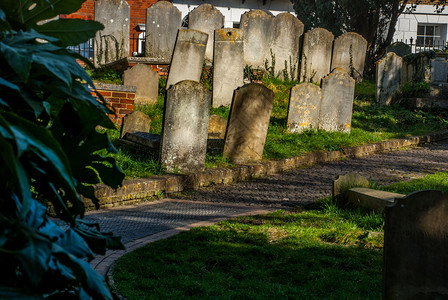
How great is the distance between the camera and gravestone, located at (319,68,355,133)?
461 inches

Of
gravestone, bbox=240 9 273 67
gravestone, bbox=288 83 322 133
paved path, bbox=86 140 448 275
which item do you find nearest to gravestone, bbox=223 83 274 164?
paved path, bbox=86 140 448 275

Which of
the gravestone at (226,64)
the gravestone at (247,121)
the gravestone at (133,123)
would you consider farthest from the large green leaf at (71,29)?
the gravestone at (226,64)

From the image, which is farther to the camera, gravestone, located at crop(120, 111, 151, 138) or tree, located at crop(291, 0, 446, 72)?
tree, located at crop(291, 0, 446, 72)

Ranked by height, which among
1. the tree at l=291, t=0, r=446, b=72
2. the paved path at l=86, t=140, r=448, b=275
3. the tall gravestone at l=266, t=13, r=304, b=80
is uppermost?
the tree at l=291, t=0, r=446, b=72

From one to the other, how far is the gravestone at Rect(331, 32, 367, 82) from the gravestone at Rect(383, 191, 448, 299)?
574 inches

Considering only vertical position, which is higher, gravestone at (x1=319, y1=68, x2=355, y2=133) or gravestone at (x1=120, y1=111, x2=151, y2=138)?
gravestone at (x1=319, y1=68, x2=355, y2=133)

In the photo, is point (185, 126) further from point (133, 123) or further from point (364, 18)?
point (364, 18)

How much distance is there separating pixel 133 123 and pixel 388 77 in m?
9.48

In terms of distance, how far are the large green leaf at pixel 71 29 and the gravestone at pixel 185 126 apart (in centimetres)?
621

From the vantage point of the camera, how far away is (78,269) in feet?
3.61

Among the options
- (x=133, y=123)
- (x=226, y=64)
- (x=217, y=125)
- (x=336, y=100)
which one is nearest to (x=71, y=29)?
(x=133, y=123)

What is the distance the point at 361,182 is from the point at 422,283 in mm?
3460

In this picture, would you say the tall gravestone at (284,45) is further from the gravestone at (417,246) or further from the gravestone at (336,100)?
the gravestone at (417,246)

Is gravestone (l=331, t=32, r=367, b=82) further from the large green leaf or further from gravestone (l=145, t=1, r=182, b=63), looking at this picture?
the large green leaf
